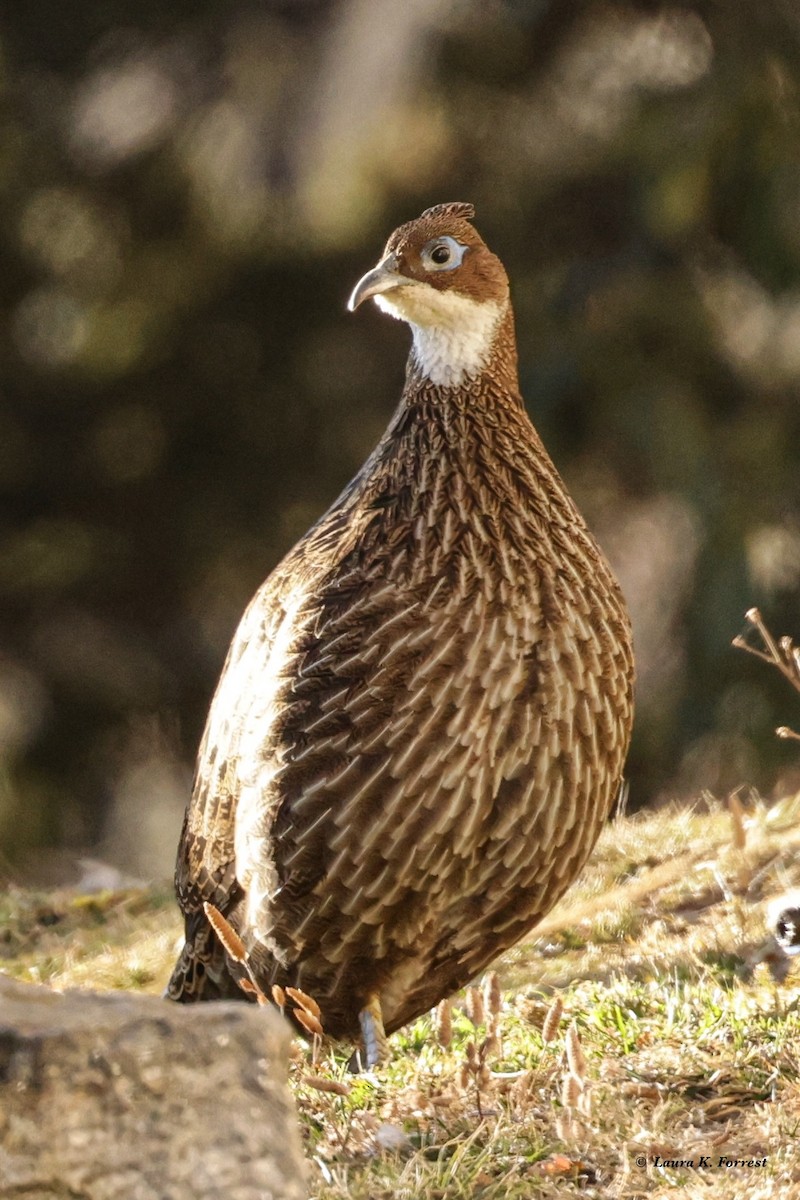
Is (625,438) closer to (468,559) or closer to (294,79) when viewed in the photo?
(294,79)

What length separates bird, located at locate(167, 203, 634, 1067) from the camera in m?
4.18

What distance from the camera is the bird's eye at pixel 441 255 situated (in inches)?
179

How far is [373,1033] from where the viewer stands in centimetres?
435

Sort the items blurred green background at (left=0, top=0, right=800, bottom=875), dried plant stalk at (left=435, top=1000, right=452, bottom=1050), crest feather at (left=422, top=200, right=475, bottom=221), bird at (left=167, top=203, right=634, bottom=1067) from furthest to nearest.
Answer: blurred green background at (left=0, top=0, right=800, bottom=875) → crest feather at (left=422, top=200, right=475, bottom=221) → bird at (left=167, top=203, right=634, bottom=1067) → dried plant stalk at (left=435, top=1000, right=452, bottom=1050)

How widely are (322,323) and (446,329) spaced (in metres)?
4.69

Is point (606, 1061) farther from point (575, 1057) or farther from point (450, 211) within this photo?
point (450, 211)

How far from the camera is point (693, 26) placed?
26.9 ft

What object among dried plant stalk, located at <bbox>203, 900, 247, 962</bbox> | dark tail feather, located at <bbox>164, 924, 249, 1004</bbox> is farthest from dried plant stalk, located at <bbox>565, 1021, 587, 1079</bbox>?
dark tail feather, located at <bbox>164, 924, 249, 1004</bbox>

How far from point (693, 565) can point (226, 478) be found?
2384 mm

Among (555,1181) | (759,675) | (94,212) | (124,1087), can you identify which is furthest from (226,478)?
Result: (124,1087)

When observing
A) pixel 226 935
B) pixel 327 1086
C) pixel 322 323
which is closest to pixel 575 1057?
pixel 327 1086

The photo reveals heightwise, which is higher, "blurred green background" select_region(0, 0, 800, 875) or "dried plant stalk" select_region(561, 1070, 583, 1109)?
"blurred green background" select_region(0, 0, 800, 875)

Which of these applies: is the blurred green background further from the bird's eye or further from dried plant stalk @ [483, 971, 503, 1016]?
dried plant stalk @ [483, 971, 503, 1016]
